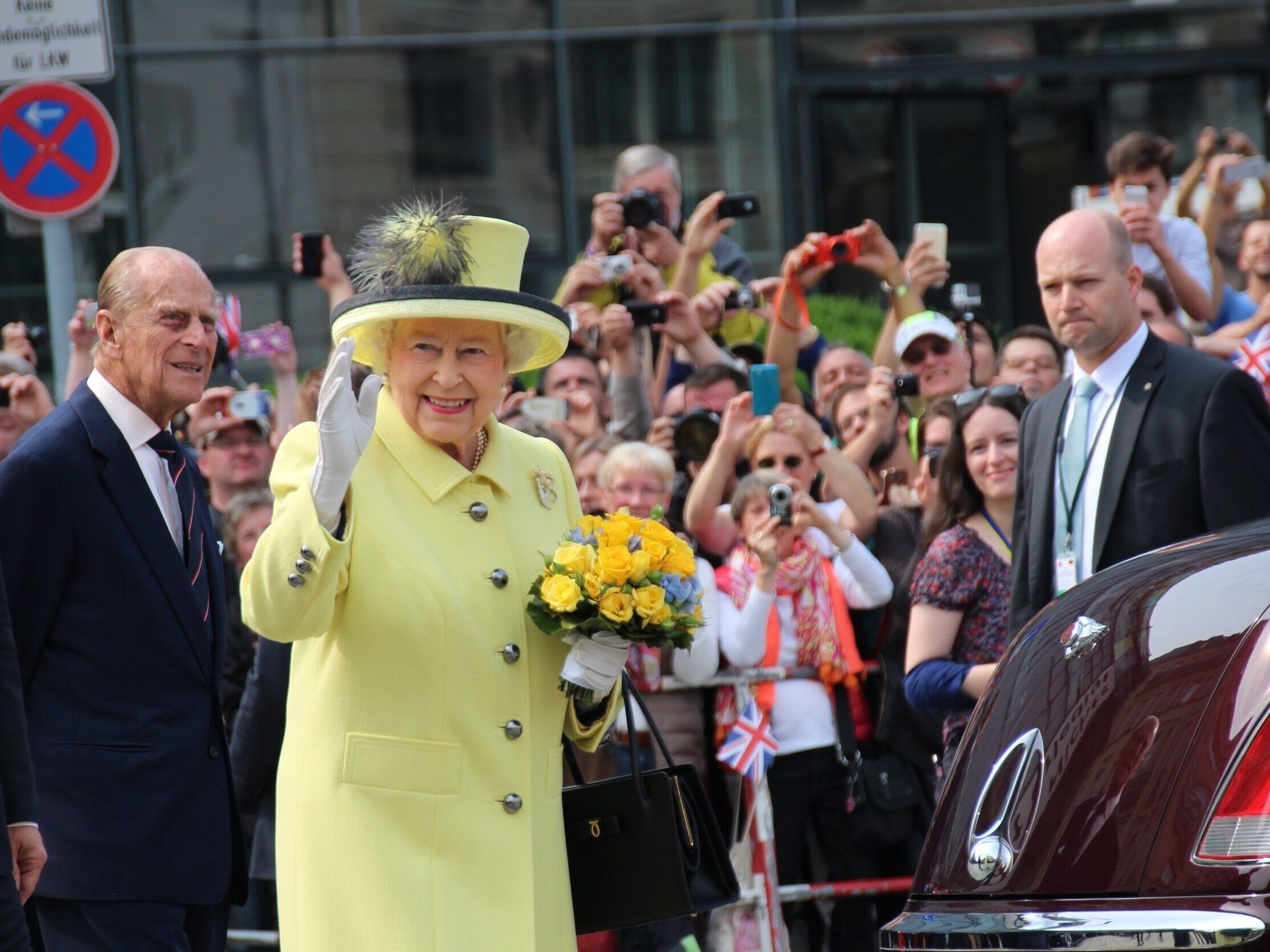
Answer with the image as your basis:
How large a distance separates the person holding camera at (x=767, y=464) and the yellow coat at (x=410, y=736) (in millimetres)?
2742

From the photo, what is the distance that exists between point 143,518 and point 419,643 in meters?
0.84

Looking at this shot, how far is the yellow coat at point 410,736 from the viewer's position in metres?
3.36

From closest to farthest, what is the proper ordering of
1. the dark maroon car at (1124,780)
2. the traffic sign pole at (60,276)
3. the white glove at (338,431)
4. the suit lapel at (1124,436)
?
the dark maroon car at (1124,780), the white glove at (338,431), the suit lapel at (1124,436), the traffic sign pole at (60,276)

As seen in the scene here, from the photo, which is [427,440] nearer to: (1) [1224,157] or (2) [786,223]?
(1) [1224,157]

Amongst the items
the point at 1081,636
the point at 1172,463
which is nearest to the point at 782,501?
the point at 1172,463

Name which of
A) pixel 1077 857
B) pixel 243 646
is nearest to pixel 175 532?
pixel 243 646

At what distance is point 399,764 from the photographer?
3387 millimetres

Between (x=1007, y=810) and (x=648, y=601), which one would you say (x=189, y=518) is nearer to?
(x=648, y=601)

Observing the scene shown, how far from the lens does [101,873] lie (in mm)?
3639

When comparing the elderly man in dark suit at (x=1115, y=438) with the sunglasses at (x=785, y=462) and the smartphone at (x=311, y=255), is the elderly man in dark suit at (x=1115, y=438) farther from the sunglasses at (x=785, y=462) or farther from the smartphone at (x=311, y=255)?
the smartphone at (x=311, y=255)

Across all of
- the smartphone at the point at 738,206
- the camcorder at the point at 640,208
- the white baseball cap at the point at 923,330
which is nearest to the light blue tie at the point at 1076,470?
the white baseball cap at the point at 923,330

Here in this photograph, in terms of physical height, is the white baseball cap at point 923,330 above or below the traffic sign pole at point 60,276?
below

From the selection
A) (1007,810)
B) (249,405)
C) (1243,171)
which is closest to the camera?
(1007,810)

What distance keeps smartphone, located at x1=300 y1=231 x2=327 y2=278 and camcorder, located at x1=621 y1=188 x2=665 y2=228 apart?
4.39 feet
